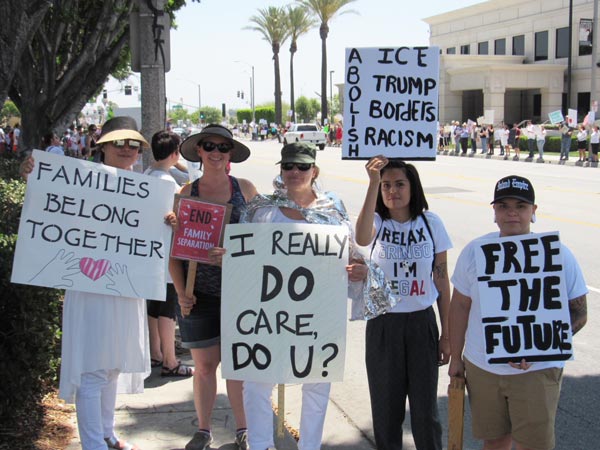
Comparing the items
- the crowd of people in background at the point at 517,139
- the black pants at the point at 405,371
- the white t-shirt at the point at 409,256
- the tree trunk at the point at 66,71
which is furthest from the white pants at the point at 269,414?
the crowd of people in background at the point at 517,139

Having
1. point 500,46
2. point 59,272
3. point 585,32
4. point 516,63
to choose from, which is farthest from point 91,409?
point 500,46

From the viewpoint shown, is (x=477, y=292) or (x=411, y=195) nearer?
(x=477, y=292)

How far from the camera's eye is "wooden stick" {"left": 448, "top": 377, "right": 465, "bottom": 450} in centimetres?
363

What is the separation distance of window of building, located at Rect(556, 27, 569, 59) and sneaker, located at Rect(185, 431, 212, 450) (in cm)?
5473

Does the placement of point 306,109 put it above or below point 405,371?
above

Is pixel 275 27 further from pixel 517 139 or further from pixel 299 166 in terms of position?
pixel 299 166

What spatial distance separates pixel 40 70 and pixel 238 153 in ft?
55.9

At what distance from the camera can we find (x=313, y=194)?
411 centimetres

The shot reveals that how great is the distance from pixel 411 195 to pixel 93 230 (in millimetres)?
1750

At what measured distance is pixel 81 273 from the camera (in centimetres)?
405

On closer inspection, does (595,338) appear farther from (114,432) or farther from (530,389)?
(114,432)

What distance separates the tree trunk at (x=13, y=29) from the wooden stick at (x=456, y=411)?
658 centimetres

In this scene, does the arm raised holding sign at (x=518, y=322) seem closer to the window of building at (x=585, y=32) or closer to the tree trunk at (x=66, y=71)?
the tree trunk at (x=66, y=71)

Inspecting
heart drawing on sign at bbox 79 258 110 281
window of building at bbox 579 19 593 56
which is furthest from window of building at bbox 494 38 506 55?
heart drawing on sign at bbox 79 258 110 281
